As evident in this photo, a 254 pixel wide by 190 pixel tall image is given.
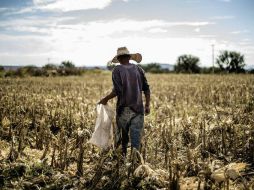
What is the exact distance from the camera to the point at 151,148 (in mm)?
5359

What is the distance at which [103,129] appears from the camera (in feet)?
16.7

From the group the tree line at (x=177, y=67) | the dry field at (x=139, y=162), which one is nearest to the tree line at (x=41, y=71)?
the tree line at (x=177, y=67)

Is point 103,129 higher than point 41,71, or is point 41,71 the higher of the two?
point 41,71

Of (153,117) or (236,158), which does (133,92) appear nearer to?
(236,158)

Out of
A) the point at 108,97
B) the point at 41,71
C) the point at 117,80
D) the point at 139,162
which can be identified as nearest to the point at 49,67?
the point at 41,71

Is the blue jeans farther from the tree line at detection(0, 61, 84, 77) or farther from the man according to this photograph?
the tree line at detection(0, 61, 84, 77)

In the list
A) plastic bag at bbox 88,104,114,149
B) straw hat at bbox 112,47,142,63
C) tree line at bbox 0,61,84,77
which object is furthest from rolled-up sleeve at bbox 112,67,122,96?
tree line at bbox 0,61,84,77

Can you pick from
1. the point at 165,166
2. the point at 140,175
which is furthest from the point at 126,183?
the point at 165,166

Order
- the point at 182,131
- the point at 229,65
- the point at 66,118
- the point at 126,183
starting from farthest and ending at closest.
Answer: the point at 229,65, the point at 66,118, the point at 182,131, the point at 126,183

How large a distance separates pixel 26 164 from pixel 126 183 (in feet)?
5.26

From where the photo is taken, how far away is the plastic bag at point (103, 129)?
16.5ft

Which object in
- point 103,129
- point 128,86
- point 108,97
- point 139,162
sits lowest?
point 139,162

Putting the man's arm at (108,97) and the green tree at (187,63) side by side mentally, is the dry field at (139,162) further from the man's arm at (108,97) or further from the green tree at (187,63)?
the green tree at (187,63)

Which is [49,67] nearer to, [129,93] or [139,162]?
[129,93]
